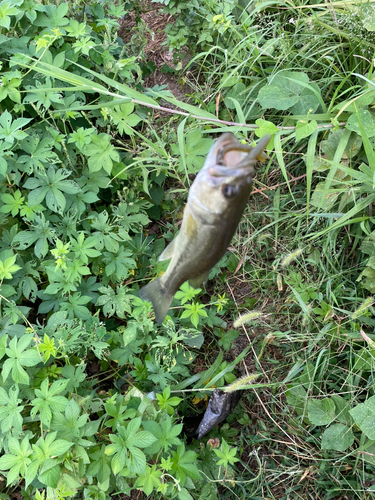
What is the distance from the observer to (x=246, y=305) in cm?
339

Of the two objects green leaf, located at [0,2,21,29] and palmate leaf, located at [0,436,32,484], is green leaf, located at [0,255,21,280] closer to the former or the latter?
palmate leaf, located at [0,436,32,484]

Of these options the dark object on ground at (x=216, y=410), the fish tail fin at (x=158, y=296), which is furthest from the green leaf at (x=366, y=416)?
the fish tail fin at (x=158, y=296)

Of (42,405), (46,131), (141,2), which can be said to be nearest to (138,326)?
(42,405)

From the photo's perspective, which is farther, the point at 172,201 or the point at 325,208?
the point at 172,201

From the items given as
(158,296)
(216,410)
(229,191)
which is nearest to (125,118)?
(158,296)

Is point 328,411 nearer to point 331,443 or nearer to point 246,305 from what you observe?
point 331,443

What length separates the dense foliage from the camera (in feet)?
7.72

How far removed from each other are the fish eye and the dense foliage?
1.13 metres

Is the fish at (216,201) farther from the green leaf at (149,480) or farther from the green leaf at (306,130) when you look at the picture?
the green leaf at (149,480)

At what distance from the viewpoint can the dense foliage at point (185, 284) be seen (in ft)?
7.72

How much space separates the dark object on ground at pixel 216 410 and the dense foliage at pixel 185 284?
0.10 meters

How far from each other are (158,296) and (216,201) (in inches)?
30.2

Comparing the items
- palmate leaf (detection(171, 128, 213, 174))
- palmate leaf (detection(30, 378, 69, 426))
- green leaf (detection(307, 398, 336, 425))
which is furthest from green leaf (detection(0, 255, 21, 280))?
green leaf (detection(307, 398, 336, 425))

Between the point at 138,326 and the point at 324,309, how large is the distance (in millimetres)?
1375
